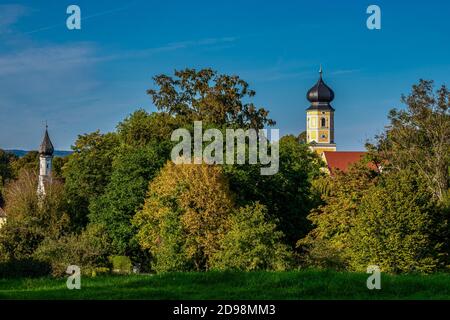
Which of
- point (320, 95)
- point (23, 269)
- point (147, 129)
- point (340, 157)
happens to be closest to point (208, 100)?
point (147, 129)

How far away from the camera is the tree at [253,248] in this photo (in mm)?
29375

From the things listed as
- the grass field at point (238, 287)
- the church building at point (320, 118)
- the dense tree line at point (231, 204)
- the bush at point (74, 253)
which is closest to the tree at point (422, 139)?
the dense tree line at point (231, 204)

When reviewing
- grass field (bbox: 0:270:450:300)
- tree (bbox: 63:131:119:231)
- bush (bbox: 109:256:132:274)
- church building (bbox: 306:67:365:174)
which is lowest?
bush (bbox: 109:256:132:274)

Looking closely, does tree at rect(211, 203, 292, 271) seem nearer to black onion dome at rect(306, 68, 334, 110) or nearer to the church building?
the church building

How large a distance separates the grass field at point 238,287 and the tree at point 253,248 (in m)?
13.8

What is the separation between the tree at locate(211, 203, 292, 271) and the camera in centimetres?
2938

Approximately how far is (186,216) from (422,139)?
23.0 metres

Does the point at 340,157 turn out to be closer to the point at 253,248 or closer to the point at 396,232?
the point at 396,232

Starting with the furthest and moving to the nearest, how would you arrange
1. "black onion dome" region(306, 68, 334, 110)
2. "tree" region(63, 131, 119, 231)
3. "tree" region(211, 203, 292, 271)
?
"black onion dome" region(306, 68, 334, 110), "tree" region(63, 131, 119, 231), "tree" region(211, 203, 292, 271)

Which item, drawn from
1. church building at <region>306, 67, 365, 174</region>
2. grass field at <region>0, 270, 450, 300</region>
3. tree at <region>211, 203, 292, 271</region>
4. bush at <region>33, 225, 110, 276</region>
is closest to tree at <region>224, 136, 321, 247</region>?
A: tree at <region>211, 203, 292, 271</region>

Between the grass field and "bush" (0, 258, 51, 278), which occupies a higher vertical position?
the grass field

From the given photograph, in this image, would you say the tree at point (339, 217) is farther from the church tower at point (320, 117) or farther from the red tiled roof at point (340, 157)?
the church tower at point (320, 117)

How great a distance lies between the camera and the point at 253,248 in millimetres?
30203
